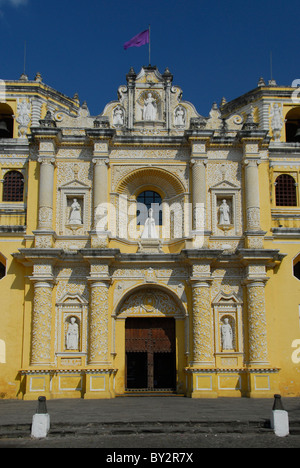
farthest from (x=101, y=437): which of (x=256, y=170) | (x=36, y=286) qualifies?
(x=256, y=170)

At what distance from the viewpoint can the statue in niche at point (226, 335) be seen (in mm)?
21688

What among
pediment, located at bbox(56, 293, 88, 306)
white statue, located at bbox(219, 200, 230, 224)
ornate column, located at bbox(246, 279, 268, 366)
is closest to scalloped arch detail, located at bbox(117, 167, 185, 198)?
white statue, located at bbox(219, 200, 230, 224)

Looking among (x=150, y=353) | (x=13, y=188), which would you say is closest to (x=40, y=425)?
(x=150, y=353)

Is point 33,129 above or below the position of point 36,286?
above

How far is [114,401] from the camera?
19.6m

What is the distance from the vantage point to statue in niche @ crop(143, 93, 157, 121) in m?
23.9

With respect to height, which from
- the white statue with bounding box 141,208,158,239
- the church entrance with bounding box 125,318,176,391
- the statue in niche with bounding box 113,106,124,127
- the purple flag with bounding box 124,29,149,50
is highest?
the purple flag with bounding box 124,29,149,50

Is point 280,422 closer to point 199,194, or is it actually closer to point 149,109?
point 199,194

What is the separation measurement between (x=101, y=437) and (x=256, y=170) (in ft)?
→ 43.5

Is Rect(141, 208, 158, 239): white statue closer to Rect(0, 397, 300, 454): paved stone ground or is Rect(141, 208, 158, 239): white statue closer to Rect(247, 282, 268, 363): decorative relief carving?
Rect(247, 282, 268, 363): decorative relief carving

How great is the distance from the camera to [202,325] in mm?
21359

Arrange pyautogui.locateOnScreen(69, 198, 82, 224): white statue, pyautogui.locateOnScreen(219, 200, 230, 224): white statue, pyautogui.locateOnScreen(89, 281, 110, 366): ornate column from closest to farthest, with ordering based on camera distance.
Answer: pyautogui.locateOnScreen(89, 281, 110, 366): ornate column → pyautogui.locateOnScreen(69, 198, 82, 224): white statue → pyautogui.locateOnScreen(219, 200, 230, 224): white statue

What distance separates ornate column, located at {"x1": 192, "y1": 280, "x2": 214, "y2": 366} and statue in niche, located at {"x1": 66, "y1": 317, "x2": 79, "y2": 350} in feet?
14.8

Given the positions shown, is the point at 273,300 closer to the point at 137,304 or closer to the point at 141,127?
the point at 137,304
